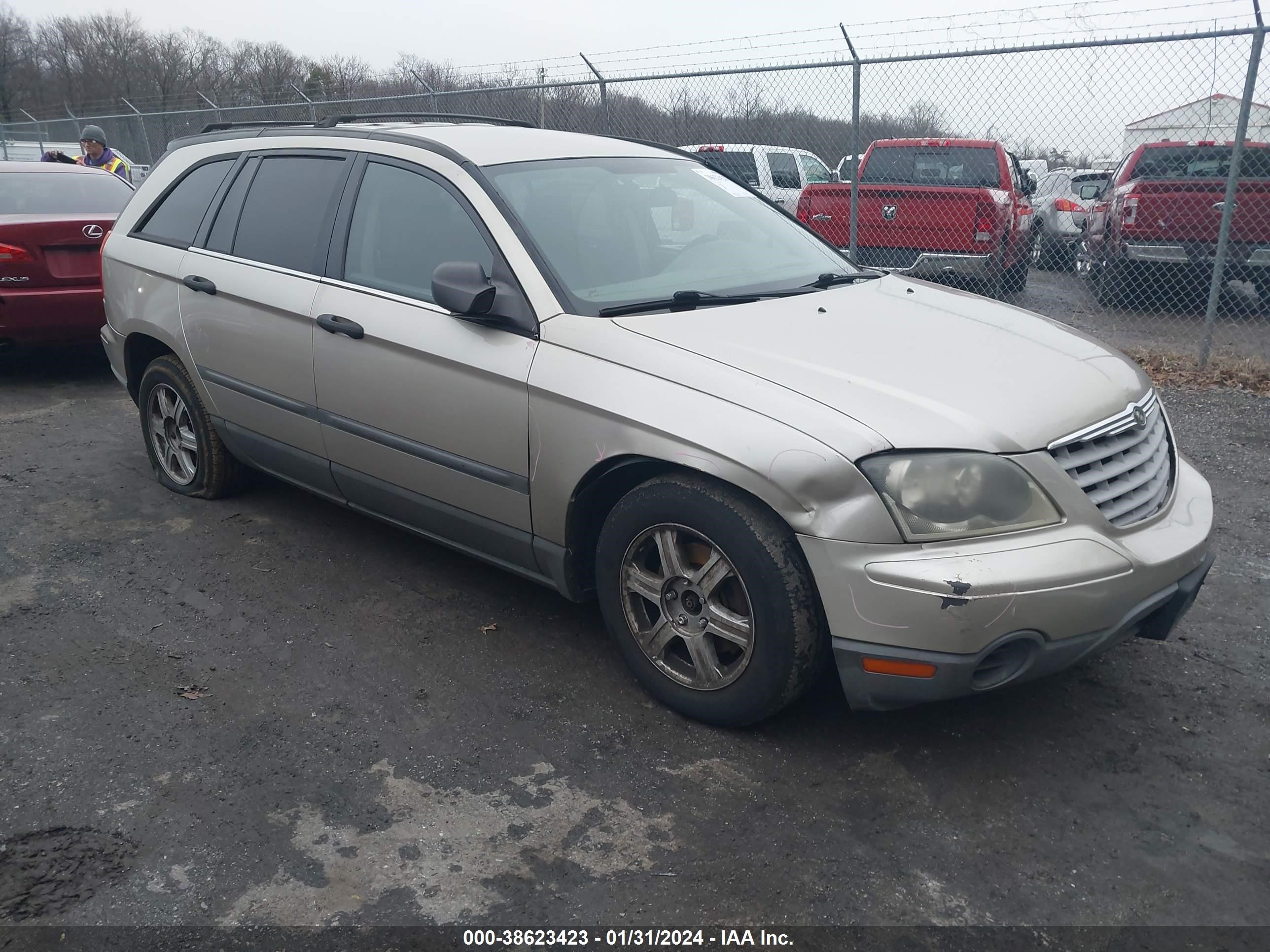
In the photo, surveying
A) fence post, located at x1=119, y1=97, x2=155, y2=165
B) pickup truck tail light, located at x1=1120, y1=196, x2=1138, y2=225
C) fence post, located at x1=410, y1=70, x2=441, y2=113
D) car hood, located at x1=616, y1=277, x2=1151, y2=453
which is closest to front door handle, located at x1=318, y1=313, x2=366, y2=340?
car hood, located at x1=616, y1=277, x2=1151, y2=453

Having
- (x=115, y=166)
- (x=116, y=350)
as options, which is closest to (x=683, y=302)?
(x=116, y=350)

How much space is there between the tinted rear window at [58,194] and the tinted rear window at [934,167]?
251 inches

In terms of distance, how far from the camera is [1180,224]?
9031 millimetres

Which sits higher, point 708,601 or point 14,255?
point 14,255

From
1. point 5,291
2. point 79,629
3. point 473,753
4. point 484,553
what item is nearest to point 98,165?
point 5,291

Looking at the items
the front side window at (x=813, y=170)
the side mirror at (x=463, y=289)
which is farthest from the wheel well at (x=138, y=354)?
the front side window at (x=813, y=170)

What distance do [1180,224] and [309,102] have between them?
10.1m

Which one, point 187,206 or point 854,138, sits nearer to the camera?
point 187,206

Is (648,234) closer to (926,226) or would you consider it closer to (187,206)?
(187,206)

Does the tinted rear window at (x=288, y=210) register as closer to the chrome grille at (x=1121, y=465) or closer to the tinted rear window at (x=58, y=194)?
the chrome grille at (x=1121, y=465)

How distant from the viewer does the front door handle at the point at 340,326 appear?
386cm

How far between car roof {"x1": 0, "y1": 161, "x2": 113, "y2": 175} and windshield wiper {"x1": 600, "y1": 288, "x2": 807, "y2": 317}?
658 centimetres

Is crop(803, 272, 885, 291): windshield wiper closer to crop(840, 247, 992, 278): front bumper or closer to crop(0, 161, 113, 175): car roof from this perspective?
crop(840, 247, 992, 278): front bumper

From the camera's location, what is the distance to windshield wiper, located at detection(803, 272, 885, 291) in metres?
3.90
